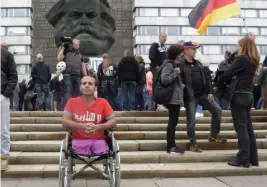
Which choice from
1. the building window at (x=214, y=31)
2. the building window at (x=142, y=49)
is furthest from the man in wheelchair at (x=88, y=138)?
the building window at (x=214, y=31)

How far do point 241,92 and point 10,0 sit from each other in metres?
43.9

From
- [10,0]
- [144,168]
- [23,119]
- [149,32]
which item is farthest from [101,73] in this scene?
[10,0]

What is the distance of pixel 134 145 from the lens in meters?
5.99

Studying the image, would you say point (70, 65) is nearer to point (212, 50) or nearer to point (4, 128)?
point (4, 128)

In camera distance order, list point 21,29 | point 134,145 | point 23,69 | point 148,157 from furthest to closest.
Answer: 1. point 21,29
2. point 23,69
3. point 134,145
4. point 148,157

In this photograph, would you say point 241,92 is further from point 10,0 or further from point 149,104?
point 10,0

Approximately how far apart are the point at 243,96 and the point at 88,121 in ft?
7.91

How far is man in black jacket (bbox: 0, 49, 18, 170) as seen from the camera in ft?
16.0

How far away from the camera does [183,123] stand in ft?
24.7

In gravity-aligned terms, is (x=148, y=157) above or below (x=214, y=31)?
below

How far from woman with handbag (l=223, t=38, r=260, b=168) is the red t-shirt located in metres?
2.03

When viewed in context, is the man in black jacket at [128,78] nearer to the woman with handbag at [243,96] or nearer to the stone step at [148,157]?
the stone step at [148,157]

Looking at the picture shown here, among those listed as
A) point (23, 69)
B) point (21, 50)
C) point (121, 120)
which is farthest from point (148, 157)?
point (21, 50)

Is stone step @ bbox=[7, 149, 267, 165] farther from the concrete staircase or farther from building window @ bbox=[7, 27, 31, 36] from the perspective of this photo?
building window @ bbox=[7, 27, 31, 36]
